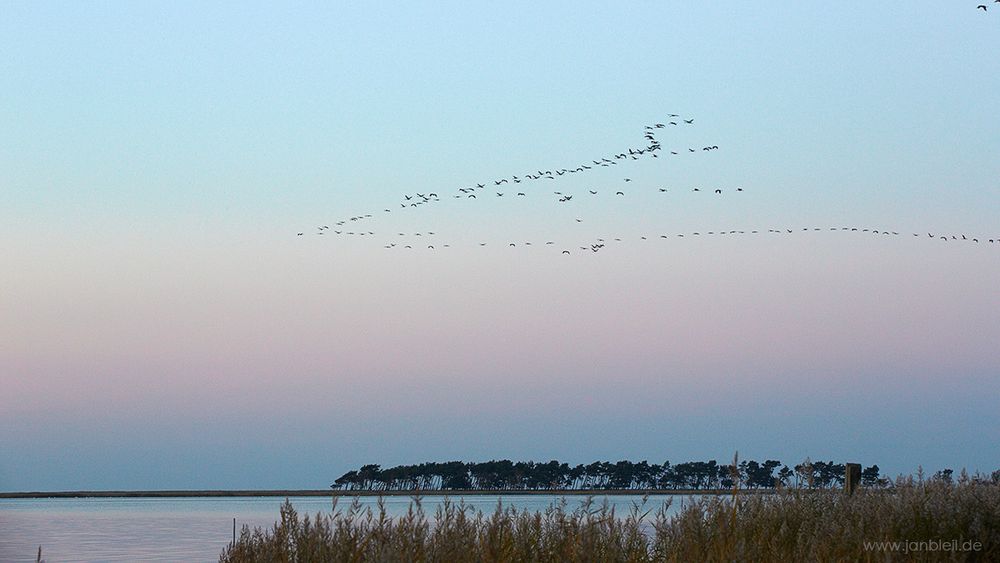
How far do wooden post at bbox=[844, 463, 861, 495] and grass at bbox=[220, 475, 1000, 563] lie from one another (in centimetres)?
288

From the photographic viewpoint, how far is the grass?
12.5 metres

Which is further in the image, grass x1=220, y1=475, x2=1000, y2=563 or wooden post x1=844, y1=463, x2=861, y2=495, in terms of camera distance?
wooden post x1=844, y1=463, x2=861, y2=495

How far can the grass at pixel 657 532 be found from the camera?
40.9 feet

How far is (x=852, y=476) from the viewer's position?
76.9ft

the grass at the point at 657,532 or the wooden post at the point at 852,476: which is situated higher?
the wooden post at the point at 852,476

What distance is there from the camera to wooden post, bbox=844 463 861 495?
23.0 meters

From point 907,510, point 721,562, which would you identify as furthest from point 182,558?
point 721,562

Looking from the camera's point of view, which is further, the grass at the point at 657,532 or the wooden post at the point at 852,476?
the wooden post at the point at 852,476

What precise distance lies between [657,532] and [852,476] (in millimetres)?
9472

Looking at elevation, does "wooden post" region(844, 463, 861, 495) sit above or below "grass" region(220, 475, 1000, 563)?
above

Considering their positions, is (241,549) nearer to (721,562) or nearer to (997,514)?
(721,562)

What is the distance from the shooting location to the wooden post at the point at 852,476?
23016 mm

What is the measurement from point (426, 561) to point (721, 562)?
10.1 feet

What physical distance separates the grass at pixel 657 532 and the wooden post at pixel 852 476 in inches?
113
